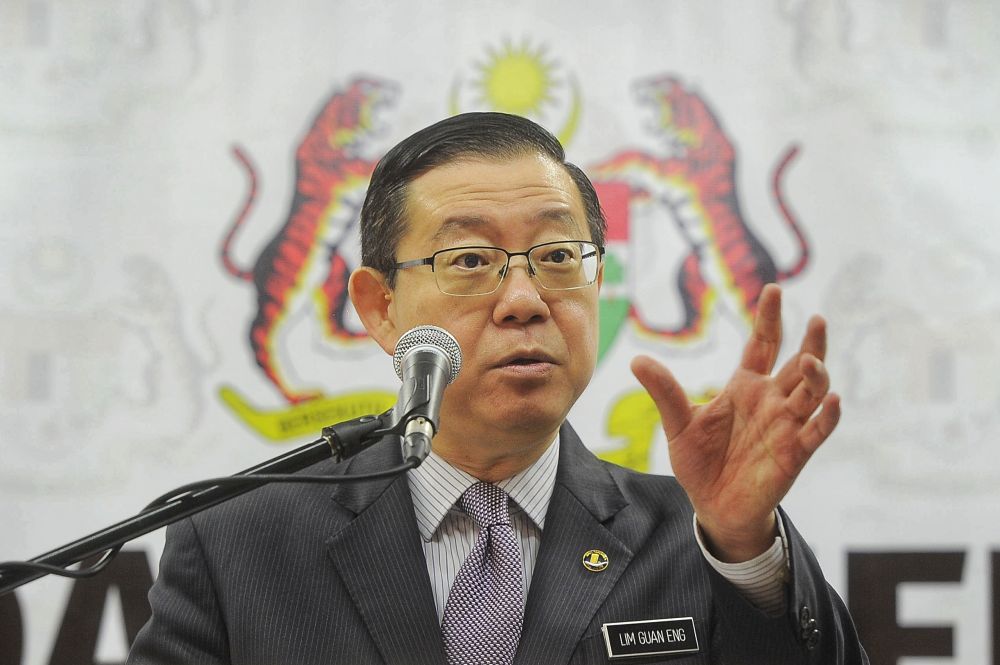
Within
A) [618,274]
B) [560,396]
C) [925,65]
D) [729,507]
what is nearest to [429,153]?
[560,396]

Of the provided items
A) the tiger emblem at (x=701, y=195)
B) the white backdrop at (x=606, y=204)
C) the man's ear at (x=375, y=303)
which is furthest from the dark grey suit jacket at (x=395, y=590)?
the tiger emblem at (x=701, y=195)

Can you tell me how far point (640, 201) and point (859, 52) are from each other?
884 mm

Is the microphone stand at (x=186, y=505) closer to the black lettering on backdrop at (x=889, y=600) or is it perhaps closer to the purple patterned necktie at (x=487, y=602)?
the purple patterned necktie at (x=487, y=602)

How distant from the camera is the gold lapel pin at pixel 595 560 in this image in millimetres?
1747

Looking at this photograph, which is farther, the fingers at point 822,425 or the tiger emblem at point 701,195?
the tiger emblem at point 701,195

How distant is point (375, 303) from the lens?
2049 millimetres

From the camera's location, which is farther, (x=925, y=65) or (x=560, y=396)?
(x=925, y=65)

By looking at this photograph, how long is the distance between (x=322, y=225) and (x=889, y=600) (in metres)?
2.18

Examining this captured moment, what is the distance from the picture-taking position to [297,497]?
1860 millimetres

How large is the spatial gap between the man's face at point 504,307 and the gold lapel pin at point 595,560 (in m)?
0.23

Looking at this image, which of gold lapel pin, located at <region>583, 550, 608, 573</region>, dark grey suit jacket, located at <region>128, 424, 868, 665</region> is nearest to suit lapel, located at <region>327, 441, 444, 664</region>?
dark grey suit jacket, located at <region>128, 424, 868, 665</region>

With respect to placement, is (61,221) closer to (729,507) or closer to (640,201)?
(640,201)

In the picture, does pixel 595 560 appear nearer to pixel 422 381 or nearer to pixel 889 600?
pixel 422 381

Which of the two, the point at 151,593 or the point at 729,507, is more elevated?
the point at 729,507
